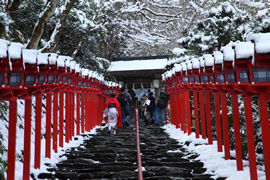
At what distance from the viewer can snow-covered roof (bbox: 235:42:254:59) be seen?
3.90 metres

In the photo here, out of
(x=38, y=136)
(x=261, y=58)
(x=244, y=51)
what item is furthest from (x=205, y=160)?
(x=38, y=136)

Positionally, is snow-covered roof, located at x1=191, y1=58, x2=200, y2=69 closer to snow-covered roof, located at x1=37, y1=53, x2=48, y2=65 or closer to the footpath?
the footpath

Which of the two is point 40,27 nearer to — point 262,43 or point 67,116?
point 67,116

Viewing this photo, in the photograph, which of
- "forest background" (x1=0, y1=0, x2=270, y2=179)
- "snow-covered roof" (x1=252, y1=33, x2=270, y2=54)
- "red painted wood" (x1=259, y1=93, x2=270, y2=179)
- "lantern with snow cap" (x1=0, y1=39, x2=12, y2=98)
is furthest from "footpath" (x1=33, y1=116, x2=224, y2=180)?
"snow-covered roof" (x1=252, y1=33, x2=270, y2=54)

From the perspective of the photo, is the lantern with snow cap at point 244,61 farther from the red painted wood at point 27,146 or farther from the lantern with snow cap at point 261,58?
the red painted wood at point 27,146

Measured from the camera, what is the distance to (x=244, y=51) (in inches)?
156

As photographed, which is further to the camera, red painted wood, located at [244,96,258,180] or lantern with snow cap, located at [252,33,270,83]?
red painted wood, located at [244,96,258,180]

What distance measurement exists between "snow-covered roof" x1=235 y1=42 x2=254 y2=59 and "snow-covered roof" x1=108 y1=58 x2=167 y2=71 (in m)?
19.8

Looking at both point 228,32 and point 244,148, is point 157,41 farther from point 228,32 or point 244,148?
point 244,148

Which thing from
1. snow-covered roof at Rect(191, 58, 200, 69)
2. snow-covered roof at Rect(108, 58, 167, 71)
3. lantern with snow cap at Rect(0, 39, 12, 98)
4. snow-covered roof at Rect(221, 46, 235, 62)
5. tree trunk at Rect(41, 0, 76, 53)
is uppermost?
snow-covered roof at Rect(108, 58, 167, 71)

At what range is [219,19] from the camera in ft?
36.6

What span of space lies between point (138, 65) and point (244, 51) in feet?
71.6

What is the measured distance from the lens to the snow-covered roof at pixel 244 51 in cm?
390

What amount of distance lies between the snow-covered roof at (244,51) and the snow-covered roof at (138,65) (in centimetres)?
1980
